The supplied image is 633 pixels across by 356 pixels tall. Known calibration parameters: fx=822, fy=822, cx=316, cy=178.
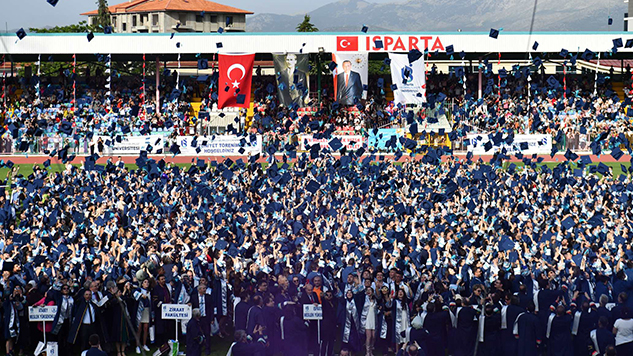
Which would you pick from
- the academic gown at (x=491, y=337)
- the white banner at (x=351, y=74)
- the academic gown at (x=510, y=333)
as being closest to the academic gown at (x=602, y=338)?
the academic gown at (x=510, y=333)

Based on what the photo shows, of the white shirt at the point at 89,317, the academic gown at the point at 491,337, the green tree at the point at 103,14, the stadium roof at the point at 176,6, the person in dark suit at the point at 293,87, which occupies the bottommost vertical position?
the academic gown at the point at 491,337

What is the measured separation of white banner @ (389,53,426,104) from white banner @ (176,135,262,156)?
812 cm

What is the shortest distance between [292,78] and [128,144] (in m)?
9.89

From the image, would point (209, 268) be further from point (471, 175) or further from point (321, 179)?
point (471, 175)

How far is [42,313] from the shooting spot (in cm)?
1048

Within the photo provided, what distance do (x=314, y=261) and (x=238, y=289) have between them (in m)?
1.53

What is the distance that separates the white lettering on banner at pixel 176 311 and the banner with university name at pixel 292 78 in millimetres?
30694

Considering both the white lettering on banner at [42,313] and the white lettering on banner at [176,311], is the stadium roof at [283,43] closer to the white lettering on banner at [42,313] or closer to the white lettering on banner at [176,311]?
the white lettering on banner at [42,313]

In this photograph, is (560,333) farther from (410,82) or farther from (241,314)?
(410,82)

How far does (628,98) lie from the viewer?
4331 centimetres

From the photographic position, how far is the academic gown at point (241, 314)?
10539 millimetres

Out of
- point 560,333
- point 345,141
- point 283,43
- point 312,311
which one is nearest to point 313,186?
point 312,311

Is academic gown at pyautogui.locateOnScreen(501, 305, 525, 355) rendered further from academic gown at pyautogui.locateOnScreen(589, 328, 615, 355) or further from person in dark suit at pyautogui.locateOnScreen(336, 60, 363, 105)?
person in dark suit at pyautogui.locateOnScreen(336, 60, 363, 105)

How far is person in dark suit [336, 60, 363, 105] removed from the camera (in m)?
40.5
